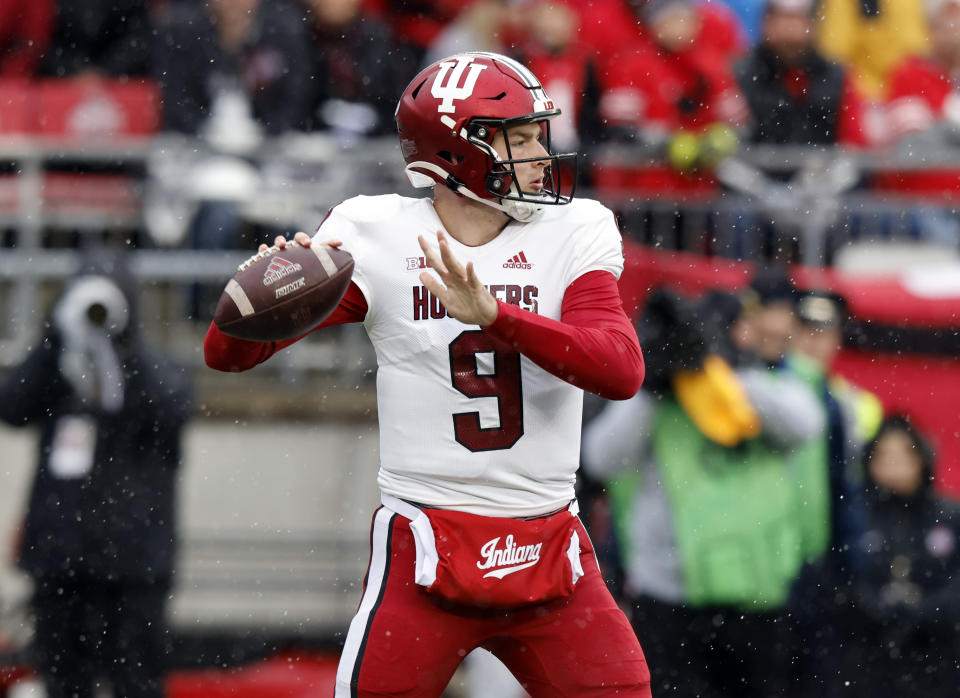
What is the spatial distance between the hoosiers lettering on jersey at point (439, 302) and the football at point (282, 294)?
22 cm

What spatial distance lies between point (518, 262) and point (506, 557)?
0.73 m

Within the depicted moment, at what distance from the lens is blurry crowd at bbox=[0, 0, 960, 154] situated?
819cm

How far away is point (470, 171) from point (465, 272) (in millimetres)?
501

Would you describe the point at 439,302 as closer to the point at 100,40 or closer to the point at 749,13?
the point at 100,40

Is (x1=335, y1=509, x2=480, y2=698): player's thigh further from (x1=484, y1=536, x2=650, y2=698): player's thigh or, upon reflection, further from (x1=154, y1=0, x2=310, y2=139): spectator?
(x1=154, y1=0, x2=310, y2=139): spectator

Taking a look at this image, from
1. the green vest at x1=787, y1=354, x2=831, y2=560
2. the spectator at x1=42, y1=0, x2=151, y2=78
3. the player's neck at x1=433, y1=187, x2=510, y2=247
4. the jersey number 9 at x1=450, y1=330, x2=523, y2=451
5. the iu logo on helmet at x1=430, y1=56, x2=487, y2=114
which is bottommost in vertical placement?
the green vest at x1=787, y1=354, x2=831, y2=560

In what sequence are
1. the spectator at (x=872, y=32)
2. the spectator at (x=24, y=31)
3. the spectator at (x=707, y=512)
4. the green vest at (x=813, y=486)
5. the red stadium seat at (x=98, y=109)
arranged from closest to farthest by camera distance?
1. the spectator at (x=707, y=512)
2. the green vest at (x=813, y=486)
3. the red stadium seat at (x=98, y=109)
4. the spectator at (x=24, y=31)
5. the spectator at (x=872, y=32)

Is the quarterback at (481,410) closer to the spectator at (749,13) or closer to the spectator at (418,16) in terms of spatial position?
the spectator at (418,16)

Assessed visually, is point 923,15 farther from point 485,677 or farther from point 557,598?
point 557,598

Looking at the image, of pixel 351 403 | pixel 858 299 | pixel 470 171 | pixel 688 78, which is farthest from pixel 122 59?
pixel 470 171

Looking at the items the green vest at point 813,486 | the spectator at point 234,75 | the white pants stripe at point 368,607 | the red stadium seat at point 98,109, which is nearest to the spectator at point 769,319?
the green vest at point 813,486

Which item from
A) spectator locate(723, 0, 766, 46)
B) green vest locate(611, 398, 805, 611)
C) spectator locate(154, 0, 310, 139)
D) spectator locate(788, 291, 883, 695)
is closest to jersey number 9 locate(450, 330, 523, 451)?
green vest locate(611, 398, 805, 611)

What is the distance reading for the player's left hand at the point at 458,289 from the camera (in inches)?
133

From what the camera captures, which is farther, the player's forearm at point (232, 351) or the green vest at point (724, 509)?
the green vest at point (724, 509)
